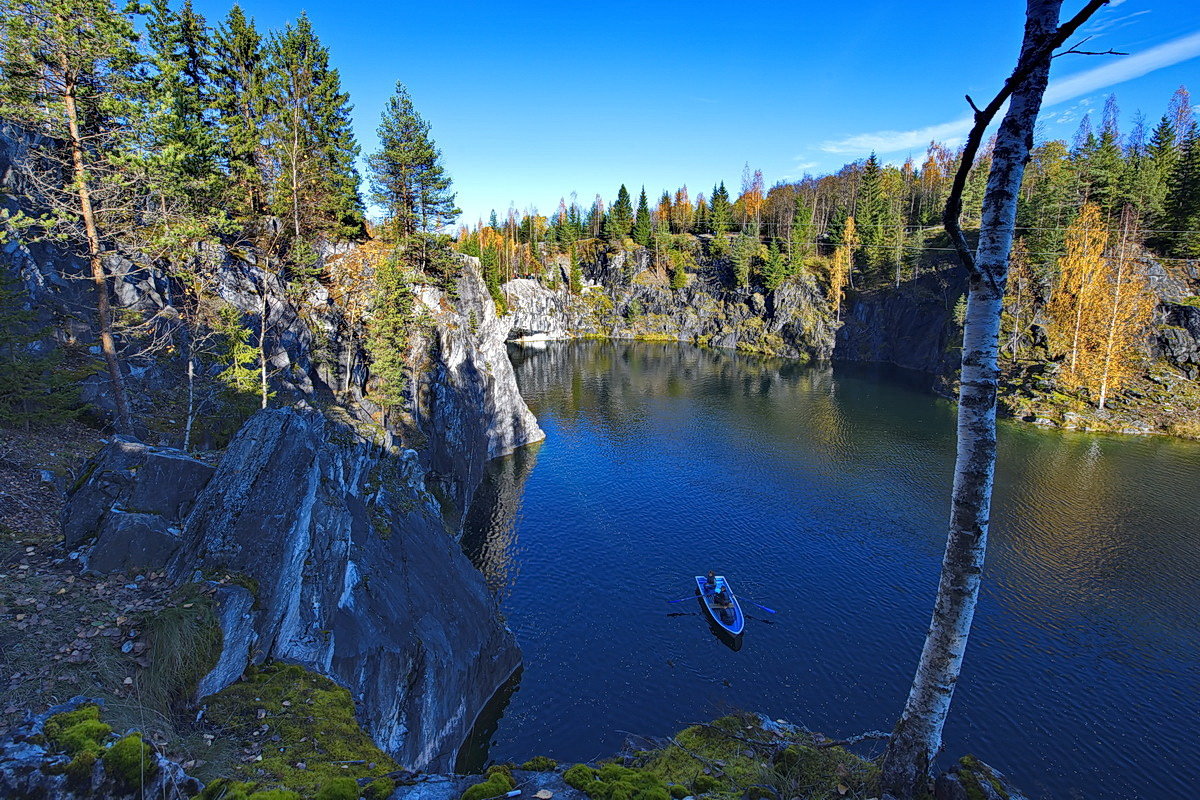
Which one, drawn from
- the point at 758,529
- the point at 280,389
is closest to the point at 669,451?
the point at 758,529

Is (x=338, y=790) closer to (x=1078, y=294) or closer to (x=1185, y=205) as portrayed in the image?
(x=1078, y=294)

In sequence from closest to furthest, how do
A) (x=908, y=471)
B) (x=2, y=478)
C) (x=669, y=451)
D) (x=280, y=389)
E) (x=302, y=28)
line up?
(x=2, y=478) → (x=280, y=389) → (x=302, y=28) → (x=908, y=471) → (x=669, y=451)

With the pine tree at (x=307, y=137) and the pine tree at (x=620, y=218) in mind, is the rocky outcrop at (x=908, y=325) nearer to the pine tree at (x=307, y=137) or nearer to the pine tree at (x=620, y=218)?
the pine tree at (x=620, y=218)

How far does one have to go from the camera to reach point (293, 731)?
9562 mm

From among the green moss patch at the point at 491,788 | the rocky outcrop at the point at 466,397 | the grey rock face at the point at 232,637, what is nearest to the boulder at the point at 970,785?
the green moss patch at the point at 491,788

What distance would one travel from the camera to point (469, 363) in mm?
46812

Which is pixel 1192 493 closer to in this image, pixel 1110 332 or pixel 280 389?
pixel 1110 332

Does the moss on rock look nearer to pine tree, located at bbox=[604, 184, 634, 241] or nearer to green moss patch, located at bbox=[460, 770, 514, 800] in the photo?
green moss patch, located at bbox=[460, 770, 514, 800]

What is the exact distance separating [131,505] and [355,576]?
6029 mm

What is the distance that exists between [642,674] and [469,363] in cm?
3062

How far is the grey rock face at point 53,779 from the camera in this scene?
5.65 meters

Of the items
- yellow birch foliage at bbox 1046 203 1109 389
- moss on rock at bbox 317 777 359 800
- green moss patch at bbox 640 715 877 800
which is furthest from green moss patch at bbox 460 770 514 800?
yellow birch foliage at bbox 1046 203 1109 389

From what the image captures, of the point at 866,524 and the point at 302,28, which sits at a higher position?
the point at 302,28

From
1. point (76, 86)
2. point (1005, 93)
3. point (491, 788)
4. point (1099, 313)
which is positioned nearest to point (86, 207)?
point (76, 86)
